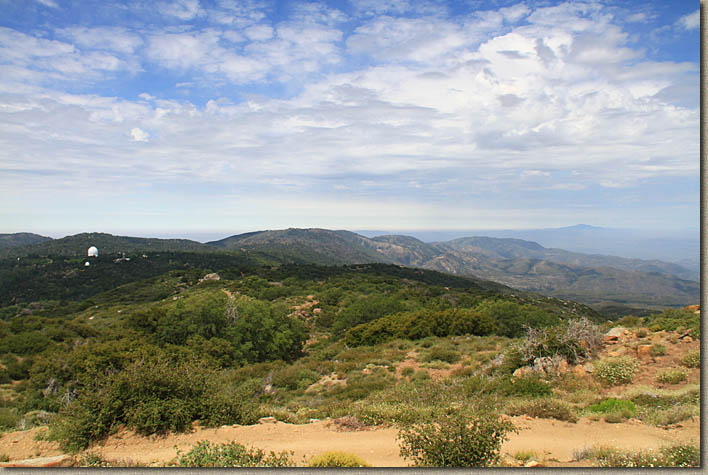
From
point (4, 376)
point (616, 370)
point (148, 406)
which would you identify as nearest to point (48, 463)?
point (148, 406)

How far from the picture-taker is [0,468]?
14.0 feet

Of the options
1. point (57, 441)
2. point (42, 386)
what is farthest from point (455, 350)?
point (42, 386)

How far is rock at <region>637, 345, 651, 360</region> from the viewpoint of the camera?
32.4 feet

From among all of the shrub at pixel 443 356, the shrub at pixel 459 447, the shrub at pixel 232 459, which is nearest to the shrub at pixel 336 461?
the shrub at pixel 232 459

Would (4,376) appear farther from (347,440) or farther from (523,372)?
(523,372)

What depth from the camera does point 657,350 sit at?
9.85 metres

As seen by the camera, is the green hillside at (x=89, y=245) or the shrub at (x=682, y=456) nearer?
the shrub at (x=682, y=456)

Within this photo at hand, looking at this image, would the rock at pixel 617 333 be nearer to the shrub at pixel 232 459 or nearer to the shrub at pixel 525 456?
the shrub at pixel 525 456

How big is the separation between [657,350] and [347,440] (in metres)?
9.38

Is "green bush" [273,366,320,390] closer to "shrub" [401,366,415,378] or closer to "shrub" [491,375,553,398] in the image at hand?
"shrub" [401,366,415,378]

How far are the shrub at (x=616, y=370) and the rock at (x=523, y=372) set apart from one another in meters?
1.66

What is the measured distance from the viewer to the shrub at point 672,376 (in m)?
8.18

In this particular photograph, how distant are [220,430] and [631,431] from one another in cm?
734

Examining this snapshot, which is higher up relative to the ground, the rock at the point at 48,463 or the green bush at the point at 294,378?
the rock at the point at 48,463
